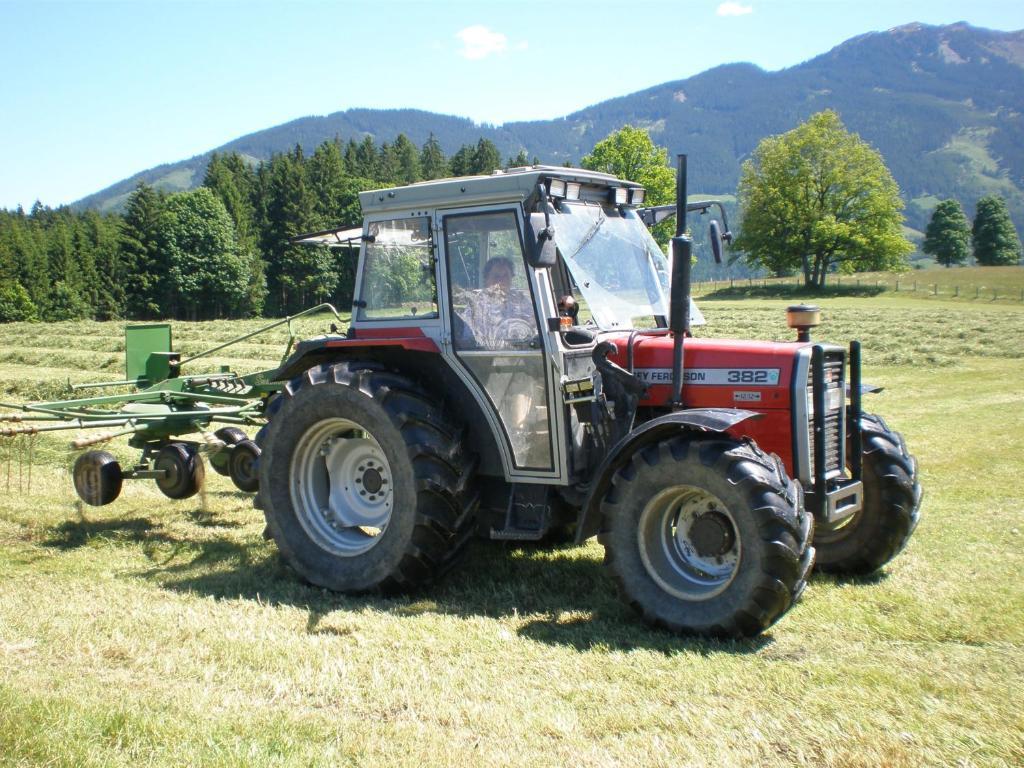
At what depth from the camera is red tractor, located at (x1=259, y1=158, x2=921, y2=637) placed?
16.4 ft

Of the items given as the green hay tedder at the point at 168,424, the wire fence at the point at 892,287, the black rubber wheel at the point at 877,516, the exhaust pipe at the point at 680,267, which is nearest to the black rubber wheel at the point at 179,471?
the green hay tedder at the point at 168,424

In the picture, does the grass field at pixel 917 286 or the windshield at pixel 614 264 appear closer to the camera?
the windshield at pixel 614 264

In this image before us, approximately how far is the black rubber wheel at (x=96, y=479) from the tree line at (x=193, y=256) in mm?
50304

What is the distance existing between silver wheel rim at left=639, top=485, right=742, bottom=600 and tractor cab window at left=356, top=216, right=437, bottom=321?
6.68 ft

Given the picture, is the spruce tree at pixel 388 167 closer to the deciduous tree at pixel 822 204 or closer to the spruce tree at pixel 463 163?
the spruce tree at pixel 463 163

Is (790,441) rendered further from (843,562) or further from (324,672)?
(324,672)

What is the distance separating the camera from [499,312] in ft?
19.2

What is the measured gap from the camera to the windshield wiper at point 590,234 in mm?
5793

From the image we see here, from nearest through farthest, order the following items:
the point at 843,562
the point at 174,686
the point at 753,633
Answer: the point at 174,686 < the point at 753,633 < the point at 843,562

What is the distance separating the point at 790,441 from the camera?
17.5 feet

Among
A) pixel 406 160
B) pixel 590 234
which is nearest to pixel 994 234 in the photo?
pixel 406 160

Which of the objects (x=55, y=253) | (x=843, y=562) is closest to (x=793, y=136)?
(x=55, y=253)

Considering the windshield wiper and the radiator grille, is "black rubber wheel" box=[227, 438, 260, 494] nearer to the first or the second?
the windshield wiper

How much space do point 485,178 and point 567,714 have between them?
329cm
